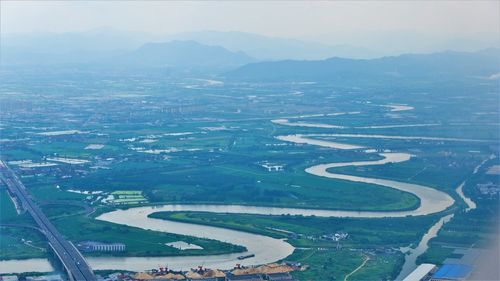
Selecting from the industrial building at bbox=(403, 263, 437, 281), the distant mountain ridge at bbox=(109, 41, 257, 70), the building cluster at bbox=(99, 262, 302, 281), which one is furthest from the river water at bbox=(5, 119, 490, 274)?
the distant mountain ridge at bbox=(109, 41, 257, 70)

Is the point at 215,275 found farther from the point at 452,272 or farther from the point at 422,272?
the point at 452,272

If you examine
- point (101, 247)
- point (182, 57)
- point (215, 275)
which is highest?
point (182, 57)

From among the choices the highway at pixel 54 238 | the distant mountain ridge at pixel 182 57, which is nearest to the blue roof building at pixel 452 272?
the highway at pixel 54 238

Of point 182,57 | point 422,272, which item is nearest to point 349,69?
point 182,57

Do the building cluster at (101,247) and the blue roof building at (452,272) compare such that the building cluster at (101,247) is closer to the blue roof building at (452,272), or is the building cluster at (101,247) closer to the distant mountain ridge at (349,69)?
the blue roof building at (452,272)

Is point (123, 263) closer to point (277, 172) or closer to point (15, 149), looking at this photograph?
point (277, 172)

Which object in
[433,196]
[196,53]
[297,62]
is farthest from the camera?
[196,53]

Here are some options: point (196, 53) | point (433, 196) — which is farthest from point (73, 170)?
point (196, 53)
